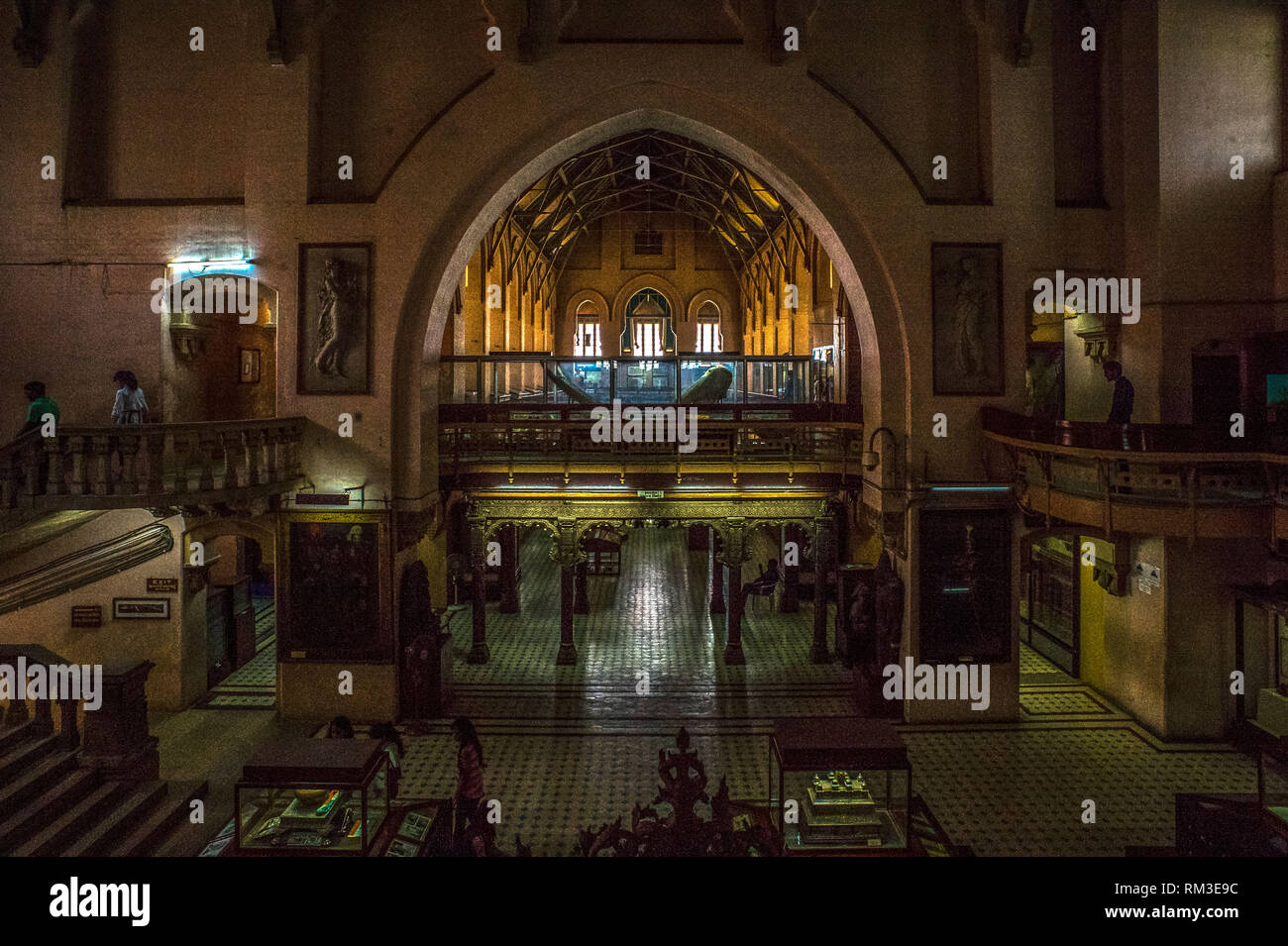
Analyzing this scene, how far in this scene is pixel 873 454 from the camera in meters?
12.4

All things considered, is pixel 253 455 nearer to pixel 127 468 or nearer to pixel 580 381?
pixel 127 468

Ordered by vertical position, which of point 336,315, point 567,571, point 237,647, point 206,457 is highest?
point 336,315

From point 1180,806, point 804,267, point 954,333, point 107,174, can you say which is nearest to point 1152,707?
point 1180,806

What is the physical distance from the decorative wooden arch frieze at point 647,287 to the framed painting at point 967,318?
2421 cm

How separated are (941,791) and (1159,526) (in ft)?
13.2

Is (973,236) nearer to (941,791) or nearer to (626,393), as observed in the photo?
(626,393)

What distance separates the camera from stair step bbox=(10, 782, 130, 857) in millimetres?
7656

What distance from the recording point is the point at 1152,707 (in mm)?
11789

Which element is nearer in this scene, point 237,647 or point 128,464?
point 128,464

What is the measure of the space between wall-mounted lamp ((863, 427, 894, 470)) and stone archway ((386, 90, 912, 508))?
0.59 ft

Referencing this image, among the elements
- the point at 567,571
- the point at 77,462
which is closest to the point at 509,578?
the point at 567,571

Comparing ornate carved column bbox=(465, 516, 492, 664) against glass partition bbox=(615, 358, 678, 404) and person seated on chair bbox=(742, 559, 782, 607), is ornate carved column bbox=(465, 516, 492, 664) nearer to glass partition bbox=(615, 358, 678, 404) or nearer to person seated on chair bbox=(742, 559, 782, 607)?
glass partition bbox=(615, 358, 678, 404)

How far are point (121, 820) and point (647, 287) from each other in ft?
99.3

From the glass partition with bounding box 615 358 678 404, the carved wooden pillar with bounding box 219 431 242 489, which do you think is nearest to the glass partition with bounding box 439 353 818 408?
the glass partition with bounding box 615 358 678 404
